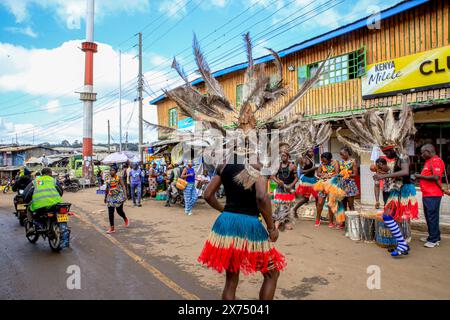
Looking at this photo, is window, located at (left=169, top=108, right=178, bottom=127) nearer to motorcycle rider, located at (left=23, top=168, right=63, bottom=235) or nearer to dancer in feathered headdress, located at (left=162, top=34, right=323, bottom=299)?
motorcycle rider, located at (left=23, top=168, right=63, bottom=235)

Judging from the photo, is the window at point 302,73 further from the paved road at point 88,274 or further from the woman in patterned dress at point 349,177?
the paved road at point 88,274

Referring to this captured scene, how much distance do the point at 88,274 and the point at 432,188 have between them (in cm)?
561

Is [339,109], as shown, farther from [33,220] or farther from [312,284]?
[33,220]

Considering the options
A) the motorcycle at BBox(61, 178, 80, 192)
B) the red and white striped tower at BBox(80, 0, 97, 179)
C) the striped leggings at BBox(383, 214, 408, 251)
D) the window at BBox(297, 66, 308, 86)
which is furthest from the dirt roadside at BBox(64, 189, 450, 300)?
the red and white striped tower at BBox(80, 0, 97, 179)

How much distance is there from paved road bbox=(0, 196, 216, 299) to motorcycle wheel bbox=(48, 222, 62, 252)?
13 centimetres

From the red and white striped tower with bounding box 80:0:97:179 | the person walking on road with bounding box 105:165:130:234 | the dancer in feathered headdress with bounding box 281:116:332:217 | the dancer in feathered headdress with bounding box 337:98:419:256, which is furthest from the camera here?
the red and white striped tower with bounding box 80:0:97:179

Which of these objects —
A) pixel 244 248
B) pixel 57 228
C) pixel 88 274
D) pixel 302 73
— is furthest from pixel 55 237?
pixel 302 73

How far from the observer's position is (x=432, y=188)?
233 inches

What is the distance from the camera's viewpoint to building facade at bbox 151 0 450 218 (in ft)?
31.3

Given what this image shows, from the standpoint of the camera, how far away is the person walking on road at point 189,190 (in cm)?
1070

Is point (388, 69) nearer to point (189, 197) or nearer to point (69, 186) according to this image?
point (189, 197)

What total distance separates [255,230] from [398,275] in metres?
2.67

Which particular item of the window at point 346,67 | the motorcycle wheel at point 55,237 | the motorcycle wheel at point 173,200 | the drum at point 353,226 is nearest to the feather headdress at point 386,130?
the drum at point 353,226

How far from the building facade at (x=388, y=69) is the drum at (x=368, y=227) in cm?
331
